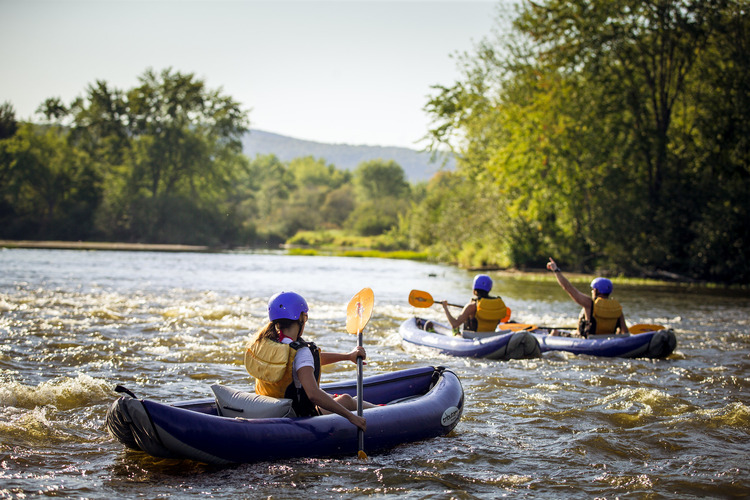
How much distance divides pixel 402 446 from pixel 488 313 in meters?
4.08

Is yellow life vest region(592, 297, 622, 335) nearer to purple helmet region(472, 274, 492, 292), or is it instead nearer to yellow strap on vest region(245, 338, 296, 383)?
purple helmet region(472, 274, 492, 292)

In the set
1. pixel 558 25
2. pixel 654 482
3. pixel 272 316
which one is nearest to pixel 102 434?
pixel 272 316

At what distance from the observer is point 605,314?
8.53 meters

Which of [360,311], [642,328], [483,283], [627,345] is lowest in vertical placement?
[627,345]

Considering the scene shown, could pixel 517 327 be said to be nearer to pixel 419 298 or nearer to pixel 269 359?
pixel 419 298

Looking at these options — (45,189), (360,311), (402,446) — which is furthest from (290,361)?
(45,189)

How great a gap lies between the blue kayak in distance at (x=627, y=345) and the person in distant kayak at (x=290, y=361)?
15.3 feet

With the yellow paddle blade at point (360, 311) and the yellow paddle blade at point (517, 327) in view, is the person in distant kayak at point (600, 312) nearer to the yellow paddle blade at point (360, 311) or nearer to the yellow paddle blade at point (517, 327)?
the yellow paddle blade at point (517, 327)

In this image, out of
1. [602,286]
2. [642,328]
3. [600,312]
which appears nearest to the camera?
[602,286]

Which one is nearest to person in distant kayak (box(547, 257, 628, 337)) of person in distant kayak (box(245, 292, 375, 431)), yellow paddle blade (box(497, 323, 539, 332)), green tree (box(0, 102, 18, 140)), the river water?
Result: the river water

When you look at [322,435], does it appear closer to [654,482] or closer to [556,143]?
[654,482]

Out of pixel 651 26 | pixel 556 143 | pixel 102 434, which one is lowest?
pixel 102 434

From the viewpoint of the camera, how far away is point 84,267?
69.3ft

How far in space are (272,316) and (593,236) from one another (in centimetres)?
1840
